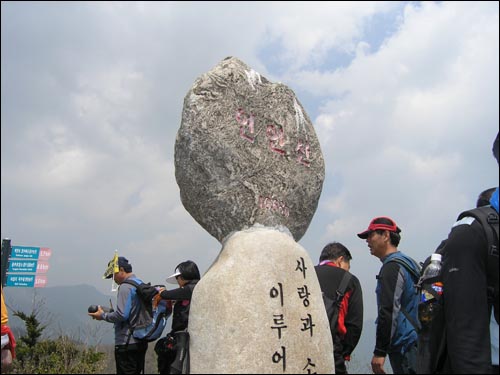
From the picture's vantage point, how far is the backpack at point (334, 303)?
403 cm

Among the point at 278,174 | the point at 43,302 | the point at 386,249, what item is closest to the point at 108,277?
the point at 278,174

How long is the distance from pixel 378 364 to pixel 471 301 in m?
1.57

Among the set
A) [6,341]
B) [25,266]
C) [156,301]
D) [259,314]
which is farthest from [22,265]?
[259,314]

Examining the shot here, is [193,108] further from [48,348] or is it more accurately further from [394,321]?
[48,348]

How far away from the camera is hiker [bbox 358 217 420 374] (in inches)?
144

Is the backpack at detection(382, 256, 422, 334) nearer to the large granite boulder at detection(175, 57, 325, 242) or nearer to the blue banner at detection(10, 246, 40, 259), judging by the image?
the large granite boulder at detection(175, 57, 325, 242)

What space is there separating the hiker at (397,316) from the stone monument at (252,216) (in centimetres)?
51

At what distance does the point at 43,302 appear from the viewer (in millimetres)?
10180

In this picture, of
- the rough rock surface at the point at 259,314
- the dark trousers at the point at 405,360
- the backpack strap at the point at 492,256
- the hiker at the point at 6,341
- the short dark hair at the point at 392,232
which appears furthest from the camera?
the short dark hair at the point at 392,232

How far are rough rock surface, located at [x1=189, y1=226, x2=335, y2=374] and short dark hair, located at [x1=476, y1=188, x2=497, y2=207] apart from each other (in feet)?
4.40

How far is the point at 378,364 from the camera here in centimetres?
369

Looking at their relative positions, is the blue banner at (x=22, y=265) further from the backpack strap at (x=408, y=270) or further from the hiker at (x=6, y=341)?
the backpack strap at (x=408, y=270)

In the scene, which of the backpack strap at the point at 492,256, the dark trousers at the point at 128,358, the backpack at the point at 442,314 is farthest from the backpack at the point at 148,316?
the backpack strap at the point at 492,256

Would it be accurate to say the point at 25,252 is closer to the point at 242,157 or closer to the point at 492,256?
the point at 242,157
